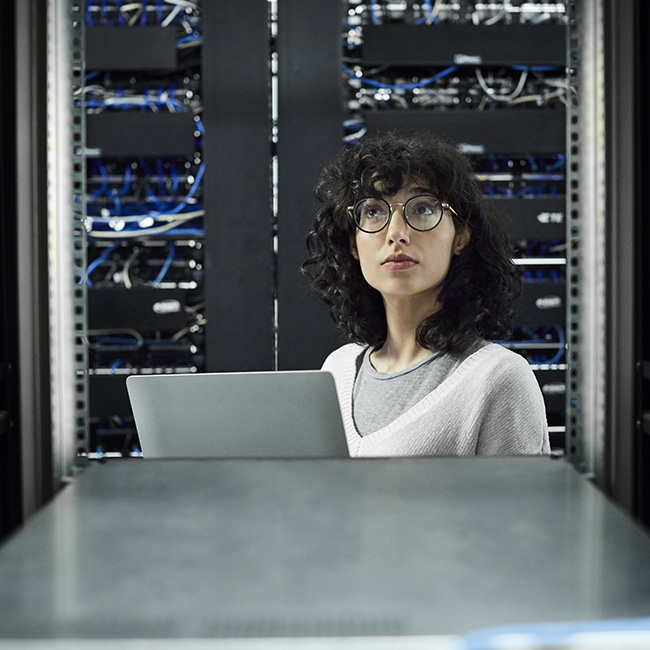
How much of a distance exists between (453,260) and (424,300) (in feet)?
0.42

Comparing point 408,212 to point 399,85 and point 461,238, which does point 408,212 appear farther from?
point 399,85

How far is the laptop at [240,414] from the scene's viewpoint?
700mm

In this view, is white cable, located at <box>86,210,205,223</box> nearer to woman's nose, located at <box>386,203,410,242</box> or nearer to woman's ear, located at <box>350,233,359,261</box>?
woman's ear, located at <box>350,233,359,261</box>

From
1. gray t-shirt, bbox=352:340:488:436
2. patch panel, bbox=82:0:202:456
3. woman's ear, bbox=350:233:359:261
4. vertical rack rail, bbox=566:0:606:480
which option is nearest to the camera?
vertical rack rail, bbox=566:0:606:480

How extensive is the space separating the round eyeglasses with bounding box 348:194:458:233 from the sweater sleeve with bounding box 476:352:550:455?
0.34m

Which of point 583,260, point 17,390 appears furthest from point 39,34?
point 583,260

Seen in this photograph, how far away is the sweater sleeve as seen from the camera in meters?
1.24

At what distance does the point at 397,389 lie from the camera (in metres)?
1.36

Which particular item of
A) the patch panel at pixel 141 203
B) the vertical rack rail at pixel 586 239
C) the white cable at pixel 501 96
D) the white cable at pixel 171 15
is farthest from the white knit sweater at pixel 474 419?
the white cable at pixel 171 15

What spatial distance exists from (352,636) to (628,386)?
0.27 m

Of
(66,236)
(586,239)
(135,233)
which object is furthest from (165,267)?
(586,239)

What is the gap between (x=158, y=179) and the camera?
7.31 ft

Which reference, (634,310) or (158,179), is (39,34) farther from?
(158,179)


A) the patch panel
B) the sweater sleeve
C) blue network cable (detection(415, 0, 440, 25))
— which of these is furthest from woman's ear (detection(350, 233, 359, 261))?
blue network cable (detection(415, 0, 440, 25))
